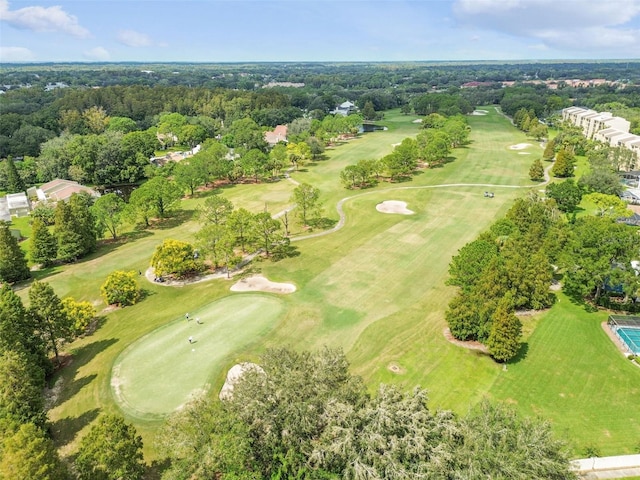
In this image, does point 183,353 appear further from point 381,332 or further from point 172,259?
point 381,332

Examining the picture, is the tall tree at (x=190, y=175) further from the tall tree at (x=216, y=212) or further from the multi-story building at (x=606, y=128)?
the multi-story building at (x=606, y=128)

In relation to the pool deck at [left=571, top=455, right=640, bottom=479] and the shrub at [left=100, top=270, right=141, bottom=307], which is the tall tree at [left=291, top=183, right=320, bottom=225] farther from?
the pool deck at [left=571, top=455, right=640, bottom=479]

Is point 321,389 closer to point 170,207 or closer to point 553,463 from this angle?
point 553,463

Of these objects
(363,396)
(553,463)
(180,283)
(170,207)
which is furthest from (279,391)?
(170,207)

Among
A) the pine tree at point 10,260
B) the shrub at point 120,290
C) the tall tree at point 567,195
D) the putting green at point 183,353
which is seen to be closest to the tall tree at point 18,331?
the putting green at point 183,353

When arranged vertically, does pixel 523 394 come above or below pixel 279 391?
below
